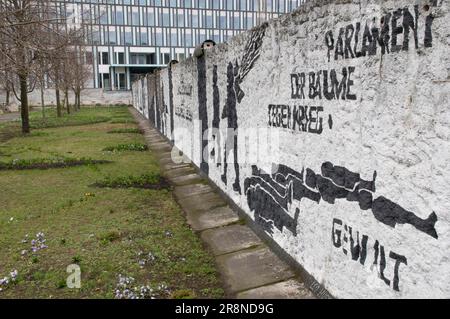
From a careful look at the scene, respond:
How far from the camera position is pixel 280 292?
3.96 m

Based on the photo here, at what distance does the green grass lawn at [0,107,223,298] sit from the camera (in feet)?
13.9

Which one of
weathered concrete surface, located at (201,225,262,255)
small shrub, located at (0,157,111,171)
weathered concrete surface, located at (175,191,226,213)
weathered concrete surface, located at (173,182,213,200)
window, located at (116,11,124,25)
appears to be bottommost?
weathered concrete surface, located at (201,225,262,255)

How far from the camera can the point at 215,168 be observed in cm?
787

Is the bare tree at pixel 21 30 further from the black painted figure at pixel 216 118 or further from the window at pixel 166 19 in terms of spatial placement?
the window at pixel 166 19

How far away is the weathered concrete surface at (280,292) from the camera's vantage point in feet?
12.7

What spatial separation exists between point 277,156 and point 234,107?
200 centimetres

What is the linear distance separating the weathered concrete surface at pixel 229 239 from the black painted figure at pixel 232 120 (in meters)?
0.76

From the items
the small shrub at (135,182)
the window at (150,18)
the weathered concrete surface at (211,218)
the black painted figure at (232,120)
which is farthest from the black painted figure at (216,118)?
the window at (150,18)

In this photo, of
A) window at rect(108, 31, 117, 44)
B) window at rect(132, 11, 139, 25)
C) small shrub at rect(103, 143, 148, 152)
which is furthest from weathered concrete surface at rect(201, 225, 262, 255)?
window at rect(132, 11, 139, 25)

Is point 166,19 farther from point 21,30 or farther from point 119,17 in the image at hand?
point 21,30

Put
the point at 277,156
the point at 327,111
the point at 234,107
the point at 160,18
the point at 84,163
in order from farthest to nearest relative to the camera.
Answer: the point at 160,18 < the point at 84,163 < the point at 234,107 < the point at 277,156 < the point at 327,111

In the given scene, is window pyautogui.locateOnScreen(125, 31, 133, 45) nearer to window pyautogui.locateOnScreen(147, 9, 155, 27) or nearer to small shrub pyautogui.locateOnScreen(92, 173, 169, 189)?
window pyautogui.locateOnScreen(147, 9, 155, 27)

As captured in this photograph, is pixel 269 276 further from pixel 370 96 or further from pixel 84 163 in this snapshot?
pixel 84 163
